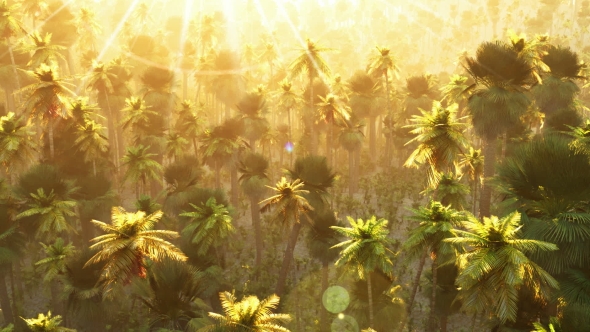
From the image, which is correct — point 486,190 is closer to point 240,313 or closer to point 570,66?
point 570,66

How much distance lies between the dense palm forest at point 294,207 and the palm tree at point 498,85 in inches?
4.8

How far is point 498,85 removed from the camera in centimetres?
2673

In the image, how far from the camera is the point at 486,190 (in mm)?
30938

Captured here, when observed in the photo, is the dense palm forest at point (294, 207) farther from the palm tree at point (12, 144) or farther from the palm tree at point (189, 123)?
the palm tree at point (189, 123)

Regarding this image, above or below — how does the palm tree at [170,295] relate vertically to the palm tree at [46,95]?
below

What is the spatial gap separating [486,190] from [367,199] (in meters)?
15.6

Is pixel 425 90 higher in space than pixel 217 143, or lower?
higher

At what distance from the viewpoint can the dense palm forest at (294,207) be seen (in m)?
15.2

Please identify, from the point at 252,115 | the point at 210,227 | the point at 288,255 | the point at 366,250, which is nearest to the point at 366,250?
the point at 366,250

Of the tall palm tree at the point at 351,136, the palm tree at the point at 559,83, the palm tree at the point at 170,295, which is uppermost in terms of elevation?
the palm tree at the point at 559,83

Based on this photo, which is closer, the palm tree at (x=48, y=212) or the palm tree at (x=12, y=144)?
the palm tree at (x=48, y=212)

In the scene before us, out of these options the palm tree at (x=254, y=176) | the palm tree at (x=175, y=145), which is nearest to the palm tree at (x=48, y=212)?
the palm tree at (x=175, y=145)

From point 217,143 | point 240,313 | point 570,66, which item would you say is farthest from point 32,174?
point 570,66

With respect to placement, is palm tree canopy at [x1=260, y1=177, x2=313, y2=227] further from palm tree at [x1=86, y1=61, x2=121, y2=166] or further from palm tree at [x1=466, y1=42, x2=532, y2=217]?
palm tree at [x1=86, y1=61, x2=121, y2=166]
